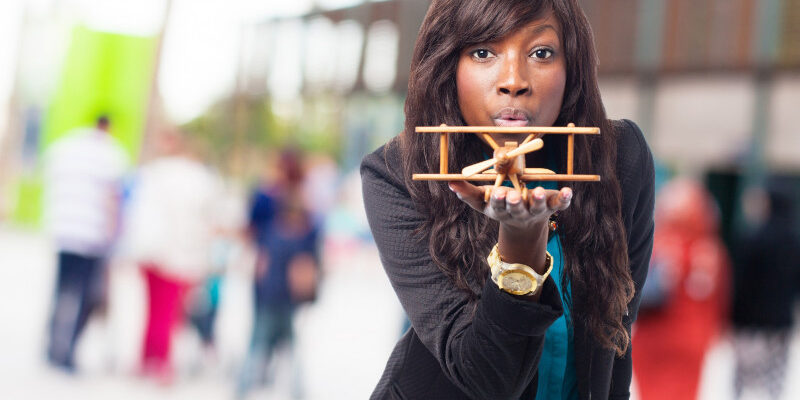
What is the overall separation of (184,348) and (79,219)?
87.3 inches

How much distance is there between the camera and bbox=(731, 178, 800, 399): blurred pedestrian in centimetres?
798

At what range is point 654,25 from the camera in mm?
18047

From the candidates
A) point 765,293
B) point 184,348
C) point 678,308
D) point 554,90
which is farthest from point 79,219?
point 554,90

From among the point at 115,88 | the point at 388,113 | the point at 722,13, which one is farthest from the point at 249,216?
the point at 388,113

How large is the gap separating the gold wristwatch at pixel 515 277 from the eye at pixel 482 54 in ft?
1.14

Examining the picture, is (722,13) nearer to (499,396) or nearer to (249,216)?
(249,216)

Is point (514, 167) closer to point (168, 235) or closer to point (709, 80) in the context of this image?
point (168, 235)

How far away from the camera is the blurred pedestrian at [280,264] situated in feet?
24.3

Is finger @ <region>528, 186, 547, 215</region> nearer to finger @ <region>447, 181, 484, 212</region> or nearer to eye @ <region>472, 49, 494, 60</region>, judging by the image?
finger @ <region>447, 181, 484, 212</region>

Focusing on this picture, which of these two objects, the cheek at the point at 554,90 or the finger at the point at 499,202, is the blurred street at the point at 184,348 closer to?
the cheek at the point at 554,90

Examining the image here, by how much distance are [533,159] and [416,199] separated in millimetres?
213

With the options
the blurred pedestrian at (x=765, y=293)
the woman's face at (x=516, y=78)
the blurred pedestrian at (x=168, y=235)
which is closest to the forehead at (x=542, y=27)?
the woman's face at (x=516, y=78)

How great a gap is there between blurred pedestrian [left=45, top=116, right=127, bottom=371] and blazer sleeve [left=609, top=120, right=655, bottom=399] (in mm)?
6669

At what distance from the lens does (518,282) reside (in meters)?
1.42
